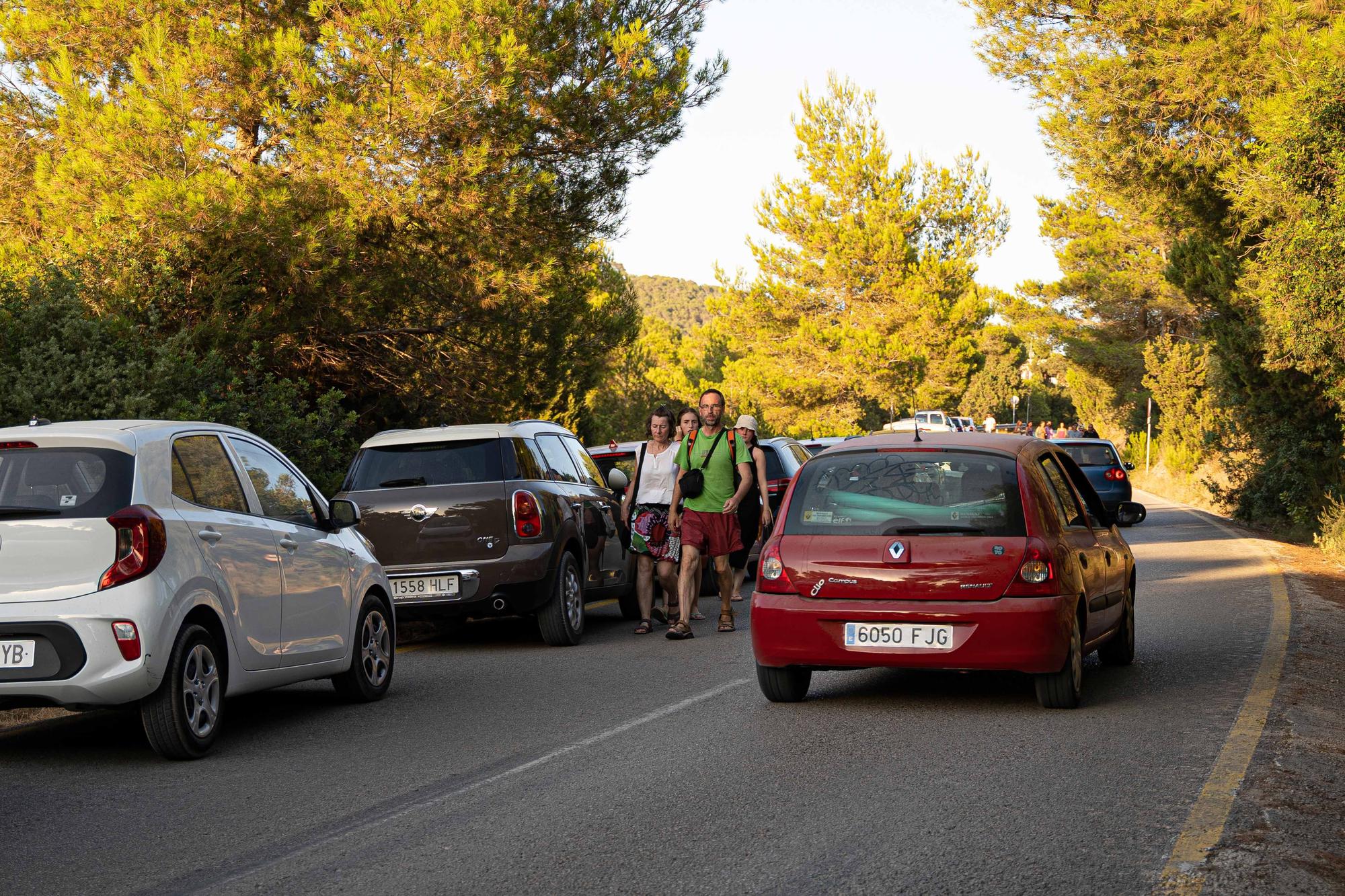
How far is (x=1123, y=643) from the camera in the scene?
31.9 feet

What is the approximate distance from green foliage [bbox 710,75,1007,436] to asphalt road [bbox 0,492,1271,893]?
46.0 meters

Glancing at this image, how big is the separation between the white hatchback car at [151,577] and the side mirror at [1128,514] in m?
5.40

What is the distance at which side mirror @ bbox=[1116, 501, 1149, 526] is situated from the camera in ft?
32.2

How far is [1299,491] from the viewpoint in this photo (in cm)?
2320

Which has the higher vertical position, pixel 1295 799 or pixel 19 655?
pixel 19 655

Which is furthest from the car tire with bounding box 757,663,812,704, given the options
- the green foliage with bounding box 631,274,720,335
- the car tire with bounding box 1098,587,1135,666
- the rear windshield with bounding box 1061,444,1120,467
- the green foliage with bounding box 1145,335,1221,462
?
the green foliage with bounding box 631,274,720,335

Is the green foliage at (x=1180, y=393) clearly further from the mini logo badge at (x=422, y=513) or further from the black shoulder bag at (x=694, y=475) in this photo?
the mini logo badge at (x=422, y=513)

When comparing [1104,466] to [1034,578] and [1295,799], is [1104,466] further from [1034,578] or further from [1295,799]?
[1295,799]

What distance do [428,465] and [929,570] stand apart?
195 inches

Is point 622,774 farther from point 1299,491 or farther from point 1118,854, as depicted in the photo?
point 1299,491

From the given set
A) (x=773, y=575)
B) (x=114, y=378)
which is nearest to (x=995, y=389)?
(x=114, y=378)

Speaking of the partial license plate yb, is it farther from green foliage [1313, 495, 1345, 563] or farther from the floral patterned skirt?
green foliage [1313, 495, 1345, 563]

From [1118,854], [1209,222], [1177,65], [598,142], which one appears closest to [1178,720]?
[1118,854]

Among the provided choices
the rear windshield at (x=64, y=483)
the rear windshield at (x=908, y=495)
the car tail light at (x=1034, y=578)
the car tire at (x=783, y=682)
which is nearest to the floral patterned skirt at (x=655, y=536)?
the car tire at (x=783, y=682)
